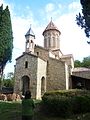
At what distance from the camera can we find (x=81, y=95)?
15227 millimetres

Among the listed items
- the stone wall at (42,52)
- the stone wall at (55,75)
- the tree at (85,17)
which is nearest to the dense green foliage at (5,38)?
the stone wall at (42,52)

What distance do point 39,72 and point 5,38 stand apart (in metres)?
6.88

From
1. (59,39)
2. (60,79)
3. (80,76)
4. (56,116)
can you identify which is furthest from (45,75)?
(56,116)

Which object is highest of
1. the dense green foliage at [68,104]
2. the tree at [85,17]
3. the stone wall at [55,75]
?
the tree at [85,17]

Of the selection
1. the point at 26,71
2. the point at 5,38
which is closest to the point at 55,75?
the point at 26,71

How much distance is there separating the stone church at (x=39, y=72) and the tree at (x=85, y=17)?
58.4 feet

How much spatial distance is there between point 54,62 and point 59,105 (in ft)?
73.5

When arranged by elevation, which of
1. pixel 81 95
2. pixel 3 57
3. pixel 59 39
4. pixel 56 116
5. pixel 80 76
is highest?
pixel 59 39

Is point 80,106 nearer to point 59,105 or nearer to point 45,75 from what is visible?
point 59,105

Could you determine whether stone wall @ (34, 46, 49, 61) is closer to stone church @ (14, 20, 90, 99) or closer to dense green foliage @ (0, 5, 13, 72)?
stone church @ (14, 20, 90, 99)

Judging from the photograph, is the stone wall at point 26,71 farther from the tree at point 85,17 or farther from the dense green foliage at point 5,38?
the tree at point 85,17

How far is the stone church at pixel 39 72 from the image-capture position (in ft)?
114

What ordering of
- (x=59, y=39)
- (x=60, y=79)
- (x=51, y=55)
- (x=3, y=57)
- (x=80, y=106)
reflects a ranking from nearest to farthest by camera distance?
(x=80, y=106) < (x=3, y=57) < (x=60, y=79) < (x=51, y=55) < (x=59, y=39)

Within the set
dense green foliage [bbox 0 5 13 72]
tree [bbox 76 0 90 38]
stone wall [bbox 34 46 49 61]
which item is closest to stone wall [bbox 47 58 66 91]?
stone wall [bbox 34 46 49 61]
